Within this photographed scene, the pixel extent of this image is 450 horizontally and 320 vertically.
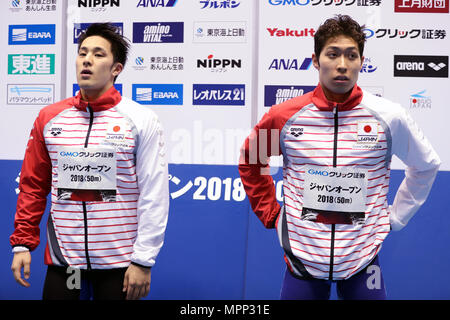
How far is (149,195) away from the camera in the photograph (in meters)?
1.48

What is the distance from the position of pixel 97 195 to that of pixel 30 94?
6.16 feet

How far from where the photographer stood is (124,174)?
1.51m

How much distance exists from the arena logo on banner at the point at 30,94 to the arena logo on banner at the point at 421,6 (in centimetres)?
254

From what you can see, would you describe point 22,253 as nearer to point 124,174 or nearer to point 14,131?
point 124,174

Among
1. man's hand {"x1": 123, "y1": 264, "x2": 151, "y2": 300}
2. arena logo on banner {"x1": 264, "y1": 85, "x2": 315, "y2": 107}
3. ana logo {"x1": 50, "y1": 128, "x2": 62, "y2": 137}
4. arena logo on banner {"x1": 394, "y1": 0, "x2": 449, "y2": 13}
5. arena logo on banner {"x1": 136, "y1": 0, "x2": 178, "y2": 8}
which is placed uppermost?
arena logo on banner {"x1": 136, "y1": 0, "x2": 178, "y2": 8}

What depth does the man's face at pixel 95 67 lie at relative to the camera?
1584mm

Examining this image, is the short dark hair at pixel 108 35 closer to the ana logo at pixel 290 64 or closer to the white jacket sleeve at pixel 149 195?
the white jacket sleeve at pixel 149 195

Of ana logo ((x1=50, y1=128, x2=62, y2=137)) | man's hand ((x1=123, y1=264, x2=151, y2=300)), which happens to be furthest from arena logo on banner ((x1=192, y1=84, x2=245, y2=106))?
man's hand ((x1=123, y1=264, x2=151, y2=300))

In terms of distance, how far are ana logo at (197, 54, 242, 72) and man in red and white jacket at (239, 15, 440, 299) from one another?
4.22ft

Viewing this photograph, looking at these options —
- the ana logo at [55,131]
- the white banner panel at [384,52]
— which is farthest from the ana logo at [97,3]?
the ana logo at [55,131]

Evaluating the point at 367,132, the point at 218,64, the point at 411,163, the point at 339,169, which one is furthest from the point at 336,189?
the point at 218,64

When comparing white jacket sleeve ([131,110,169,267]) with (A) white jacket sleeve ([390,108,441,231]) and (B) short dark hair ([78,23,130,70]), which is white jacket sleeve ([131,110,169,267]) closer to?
(B) short dark hair ([78,23,130,70])

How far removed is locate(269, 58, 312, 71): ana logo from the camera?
2.77 metres
